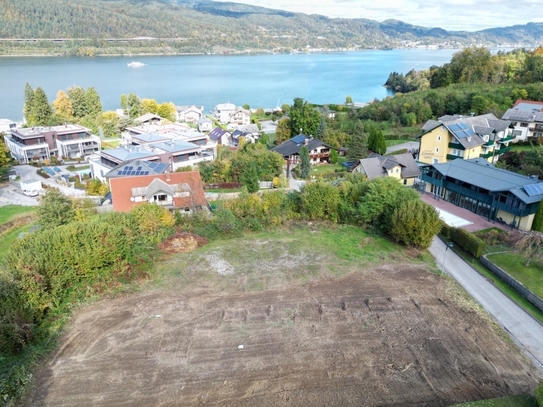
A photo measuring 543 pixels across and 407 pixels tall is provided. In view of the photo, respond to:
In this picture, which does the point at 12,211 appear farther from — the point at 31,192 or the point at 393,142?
the point at 393,142

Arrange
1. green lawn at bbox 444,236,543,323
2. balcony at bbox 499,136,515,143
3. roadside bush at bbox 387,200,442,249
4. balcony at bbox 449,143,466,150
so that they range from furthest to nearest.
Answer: balcony at bbox 499,136,515,143
balcony at bbox 449,143,466,150
roadside bush at bbox 387,200,442,249
green lawn at bbox 444,236,543,323

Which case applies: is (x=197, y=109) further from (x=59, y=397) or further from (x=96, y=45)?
(x=96, y=45)

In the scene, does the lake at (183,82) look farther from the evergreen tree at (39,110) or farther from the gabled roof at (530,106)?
the gabled roof at (530,106)

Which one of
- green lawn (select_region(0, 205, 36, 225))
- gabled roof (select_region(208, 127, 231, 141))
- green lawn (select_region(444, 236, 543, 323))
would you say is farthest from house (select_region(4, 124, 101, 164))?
green lawn (select_region(444, 236, 543, 323))

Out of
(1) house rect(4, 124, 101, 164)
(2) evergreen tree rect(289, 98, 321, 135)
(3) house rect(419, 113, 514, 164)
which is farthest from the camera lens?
(2) evergreen tree rect(289, 98, 321, 135)

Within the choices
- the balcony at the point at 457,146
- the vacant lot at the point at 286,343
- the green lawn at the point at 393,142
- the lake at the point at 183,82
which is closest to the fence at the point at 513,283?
the vacant lot at the point at 286,343

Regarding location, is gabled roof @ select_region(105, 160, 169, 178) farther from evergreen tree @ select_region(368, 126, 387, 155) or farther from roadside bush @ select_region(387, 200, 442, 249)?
evergreen tree @ select_region(368, 126, 387, 155)
